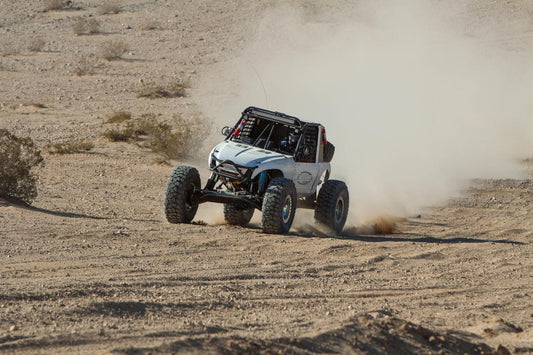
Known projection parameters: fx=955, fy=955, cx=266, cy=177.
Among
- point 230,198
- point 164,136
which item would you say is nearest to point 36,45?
point 164,136

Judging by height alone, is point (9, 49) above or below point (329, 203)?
above

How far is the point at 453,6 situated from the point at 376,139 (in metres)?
14.6

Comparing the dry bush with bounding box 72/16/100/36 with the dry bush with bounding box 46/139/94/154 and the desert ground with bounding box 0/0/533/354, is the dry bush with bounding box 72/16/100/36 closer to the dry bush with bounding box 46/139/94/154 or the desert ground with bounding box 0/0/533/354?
the desert ground with bounding box 0/0/533/354

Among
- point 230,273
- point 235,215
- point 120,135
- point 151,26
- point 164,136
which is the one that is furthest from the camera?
point 151,26

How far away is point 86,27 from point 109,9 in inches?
122

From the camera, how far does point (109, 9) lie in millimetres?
41906

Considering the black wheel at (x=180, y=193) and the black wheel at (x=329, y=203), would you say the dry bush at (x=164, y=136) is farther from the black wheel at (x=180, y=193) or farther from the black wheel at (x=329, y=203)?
the black wheel at (x=180, y=193)

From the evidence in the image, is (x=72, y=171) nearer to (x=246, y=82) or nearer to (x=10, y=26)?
(x=246, y=82)

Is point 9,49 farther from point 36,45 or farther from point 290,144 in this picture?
point 290,144

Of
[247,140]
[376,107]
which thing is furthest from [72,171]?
[376,107]

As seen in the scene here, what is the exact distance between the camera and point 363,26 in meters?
34.1

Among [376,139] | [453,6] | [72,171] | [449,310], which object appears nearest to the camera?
[449,310]

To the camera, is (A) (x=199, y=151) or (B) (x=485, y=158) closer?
(A) (x=199, y=151)

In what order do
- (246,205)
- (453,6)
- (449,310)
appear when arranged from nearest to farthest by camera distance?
(449,310) < (246,205) < (453,6)
